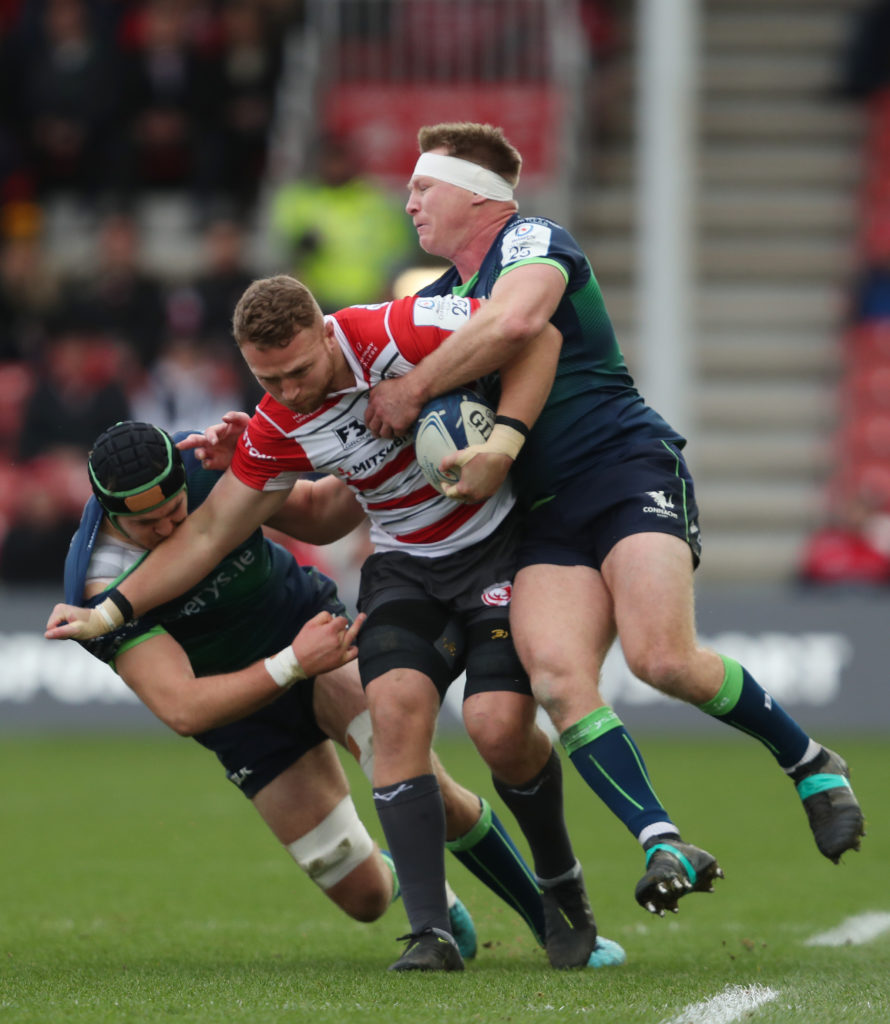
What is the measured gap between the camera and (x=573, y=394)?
5582mm

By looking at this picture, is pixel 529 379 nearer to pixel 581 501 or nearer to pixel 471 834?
pixel 581 501

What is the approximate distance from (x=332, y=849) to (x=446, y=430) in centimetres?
154

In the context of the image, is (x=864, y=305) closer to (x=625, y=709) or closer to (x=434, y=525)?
(x=625, y=709)

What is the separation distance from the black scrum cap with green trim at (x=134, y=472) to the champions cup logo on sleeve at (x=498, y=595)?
3.15ft

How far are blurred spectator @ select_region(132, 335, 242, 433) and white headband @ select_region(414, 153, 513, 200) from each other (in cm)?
759

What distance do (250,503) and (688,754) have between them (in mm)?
6462

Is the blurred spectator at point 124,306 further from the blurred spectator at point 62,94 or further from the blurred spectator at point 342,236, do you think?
the blurred spectator at point 62,94

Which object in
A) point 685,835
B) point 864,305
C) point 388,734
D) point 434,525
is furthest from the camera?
point 864,305

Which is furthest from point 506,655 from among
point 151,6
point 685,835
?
point 151,6

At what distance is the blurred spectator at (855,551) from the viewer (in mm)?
12867

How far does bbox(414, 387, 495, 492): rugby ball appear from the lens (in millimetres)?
5293

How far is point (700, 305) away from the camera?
16312mm

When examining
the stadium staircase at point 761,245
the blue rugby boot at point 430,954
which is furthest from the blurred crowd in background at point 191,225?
the blue rugby boot at point 430,954

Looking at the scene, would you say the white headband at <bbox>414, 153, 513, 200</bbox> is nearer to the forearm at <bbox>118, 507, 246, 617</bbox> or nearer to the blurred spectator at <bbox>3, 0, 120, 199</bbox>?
the forearm at <bbox>118, 507, 246, 617</bbox>
